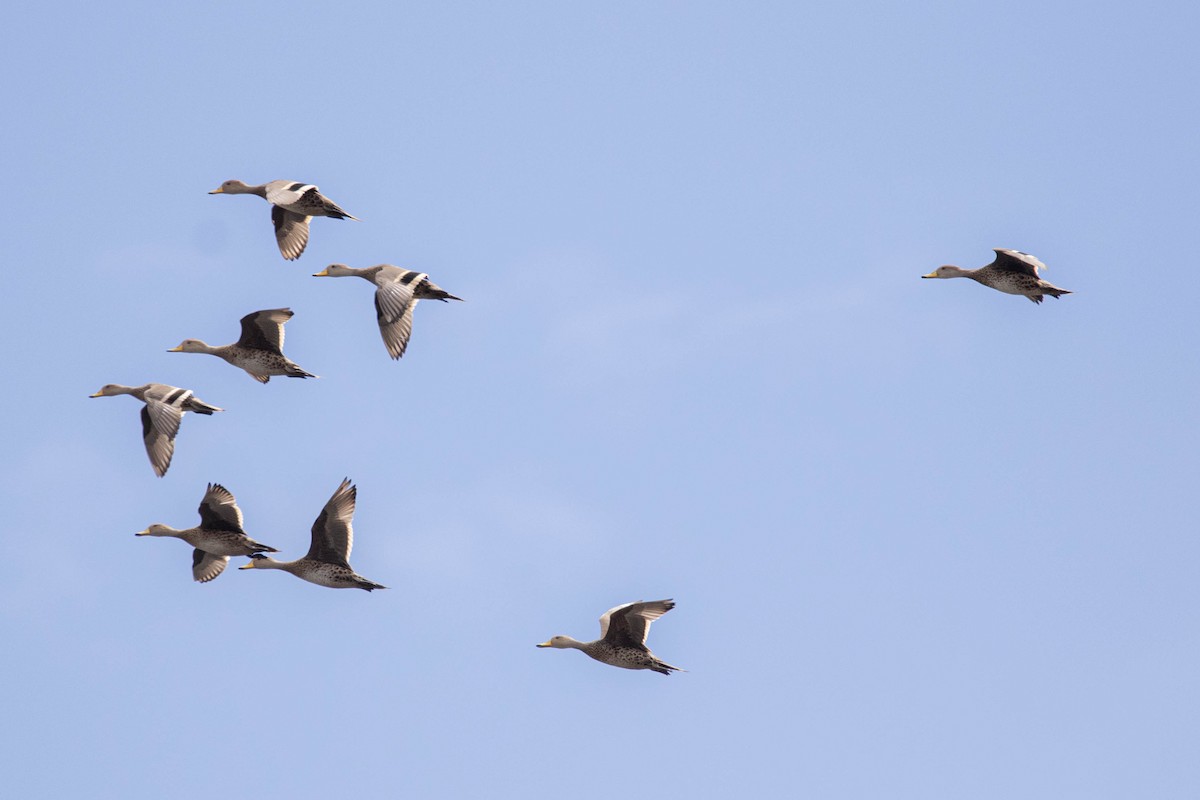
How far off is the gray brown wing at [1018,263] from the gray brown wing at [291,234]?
46.9ft

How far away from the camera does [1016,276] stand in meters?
36.8

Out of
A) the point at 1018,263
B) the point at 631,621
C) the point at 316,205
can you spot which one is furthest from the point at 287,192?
the point at 1018,263

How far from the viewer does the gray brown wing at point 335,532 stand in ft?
109

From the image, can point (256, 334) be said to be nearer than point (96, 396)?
Yes

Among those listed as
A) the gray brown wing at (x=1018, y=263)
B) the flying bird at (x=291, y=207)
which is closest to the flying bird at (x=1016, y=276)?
the gray brown wing at (x=1018, y=263)

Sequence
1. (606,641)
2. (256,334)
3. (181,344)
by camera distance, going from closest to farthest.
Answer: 1. (606,641)
2. (256,334)
3. (181,344)

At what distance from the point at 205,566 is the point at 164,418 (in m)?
4.24

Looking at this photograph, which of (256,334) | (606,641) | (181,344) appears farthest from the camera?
(181,344)

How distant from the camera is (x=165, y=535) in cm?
3722

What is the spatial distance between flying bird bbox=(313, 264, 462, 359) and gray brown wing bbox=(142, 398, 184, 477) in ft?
14.6

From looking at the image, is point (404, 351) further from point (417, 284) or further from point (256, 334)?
point (256, 334)

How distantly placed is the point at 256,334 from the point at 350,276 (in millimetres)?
2643

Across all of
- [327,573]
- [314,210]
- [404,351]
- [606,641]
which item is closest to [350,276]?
[314,210]

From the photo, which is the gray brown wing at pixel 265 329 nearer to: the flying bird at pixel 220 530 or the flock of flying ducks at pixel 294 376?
the flock of flying ducks at pixel 294 376
